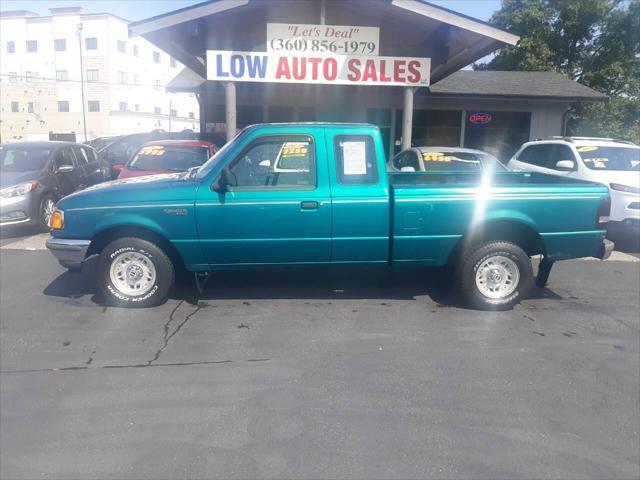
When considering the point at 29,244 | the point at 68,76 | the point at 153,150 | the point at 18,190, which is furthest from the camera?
the point at 68,76

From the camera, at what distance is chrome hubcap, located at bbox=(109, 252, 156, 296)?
19.1ft

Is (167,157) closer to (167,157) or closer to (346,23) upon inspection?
(167,157)

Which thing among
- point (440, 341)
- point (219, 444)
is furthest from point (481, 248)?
point (219, 444)

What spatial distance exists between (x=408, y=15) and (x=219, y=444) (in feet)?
34.5

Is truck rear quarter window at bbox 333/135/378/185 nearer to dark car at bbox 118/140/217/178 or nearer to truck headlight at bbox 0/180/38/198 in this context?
dark car at bbox 118/140/217/178

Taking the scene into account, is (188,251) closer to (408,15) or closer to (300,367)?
(300,367)

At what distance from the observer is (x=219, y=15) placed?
37.5ft

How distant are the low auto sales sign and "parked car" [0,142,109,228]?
3.31 meters

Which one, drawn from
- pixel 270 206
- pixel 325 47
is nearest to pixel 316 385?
pixel 270 206

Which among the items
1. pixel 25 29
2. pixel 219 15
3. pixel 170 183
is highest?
pixel 25 29

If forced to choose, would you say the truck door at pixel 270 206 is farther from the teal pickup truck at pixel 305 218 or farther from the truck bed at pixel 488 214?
the truck bed at pixel 488 214

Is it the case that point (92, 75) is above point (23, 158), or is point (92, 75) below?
above

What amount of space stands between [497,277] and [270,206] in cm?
250

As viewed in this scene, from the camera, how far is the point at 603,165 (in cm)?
1019
